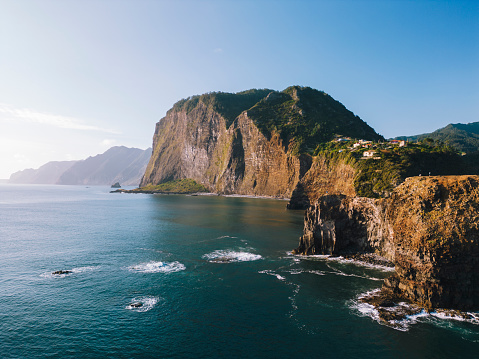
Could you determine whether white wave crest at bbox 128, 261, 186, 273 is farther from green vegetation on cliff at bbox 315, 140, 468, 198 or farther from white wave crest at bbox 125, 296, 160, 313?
green vegetation on cliff at bbox 315, 140, 468, 198

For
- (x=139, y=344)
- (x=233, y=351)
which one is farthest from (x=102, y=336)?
(x=233, y=351)

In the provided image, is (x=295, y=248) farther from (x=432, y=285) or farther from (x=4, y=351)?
(x=4, y=351)

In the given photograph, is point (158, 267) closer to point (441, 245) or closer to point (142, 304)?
point (142, 304)

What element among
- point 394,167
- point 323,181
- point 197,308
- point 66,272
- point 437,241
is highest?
point 394,167

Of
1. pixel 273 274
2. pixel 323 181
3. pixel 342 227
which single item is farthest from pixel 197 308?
pixel 323 181

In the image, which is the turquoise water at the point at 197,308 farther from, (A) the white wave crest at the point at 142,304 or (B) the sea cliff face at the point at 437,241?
(B) the sea cliff face at the point at 437,241

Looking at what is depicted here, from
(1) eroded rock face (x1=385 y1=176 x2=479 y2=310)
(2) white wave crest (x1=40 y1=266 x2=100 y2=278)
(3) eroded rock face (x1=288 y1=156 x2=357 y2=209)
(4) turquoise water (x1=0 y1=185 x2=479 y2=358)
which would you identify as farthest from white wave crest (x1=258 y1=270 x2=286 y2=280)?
(3) eroded rock face (x1=288 y1=156 x2=357 y2=209)
